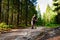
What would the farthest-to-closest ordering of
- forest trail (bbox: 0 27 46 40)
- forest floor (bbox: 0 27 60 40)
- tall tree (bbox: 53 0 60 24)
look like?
tall tree (bbox: 53 0 60 24), forest trail (bbox: 0 27 46 40), forest floor (bbox: 0 27 60 40)

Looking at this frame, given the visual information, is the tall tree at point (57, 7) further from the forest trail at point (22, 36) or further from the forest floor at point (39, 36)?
the forest floor at point (39, 36)

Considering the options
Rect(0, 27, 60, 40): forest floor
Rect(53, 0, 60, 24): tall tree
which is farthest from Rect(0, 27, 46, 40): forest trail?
Rect(53, 0, 60, 24): tall tree

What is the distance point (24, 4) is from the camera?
1935 inches

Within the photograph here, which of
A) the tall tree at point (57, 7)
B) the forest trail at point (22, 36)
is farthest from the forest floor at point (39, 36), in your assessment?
the tall tree at point (57, 7)

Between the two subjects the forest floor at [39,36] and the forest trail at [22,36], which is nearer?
the forest floor at [39,36]

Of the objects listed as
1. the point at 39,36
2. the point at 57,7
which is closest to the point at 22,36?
the point at 39,36

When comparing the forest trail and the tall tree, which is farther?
the tall tree

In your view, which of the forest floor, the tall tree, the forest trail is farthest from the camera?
the tall tree

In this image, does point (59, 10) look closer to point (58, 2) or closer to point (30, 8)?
point (58, 2)

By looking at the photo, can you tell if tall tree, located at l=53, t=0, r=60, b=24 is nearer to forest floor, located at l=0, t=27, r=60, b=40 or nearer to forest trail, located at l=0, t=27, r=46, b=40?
forest trail, located at l=0, t=27, r=46, b=40

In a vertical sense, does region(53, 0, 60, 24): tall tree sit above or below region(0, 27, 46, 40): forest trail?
above

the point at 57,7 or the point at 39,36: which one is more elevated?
the point at 57,7

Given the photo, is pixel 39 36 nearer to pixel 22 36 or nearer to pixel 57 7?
pixel 22 36

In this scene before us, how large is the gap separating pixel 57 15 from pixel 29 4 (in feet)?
26.2
